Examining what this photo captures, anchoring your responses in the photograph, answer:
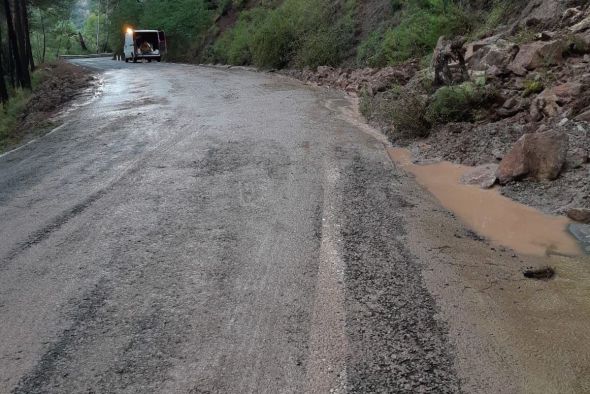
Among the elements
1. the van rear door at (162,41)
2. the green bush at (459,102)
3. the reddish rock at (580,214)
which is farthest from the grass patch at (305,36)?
the reddish rock at (580,214)

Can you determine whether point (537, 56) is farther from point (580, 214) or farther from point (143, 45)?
point (143, 45)

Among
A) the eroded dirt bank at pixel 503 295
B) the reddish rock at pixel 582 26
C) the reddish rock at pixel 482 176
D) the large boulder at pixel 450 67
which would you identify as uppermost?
the reddish rock at pixel 582 26

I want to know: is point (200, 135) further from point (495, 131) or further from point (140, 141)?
point (495, 131)

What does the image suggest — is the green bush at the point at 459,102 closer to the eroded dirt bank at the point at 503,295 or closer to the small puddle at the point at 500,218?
the small puddle at the point at 500,218

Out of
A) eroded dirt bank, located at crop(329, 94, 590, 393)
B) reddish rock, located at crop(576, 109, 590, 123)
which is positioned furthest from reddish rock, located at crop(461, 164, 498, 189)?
reddish rock, located at crop(576, 109, 590, 123)

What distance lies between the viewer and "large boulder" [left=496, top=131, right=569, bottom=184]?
6.68 meters

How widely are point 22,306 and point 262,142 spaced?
5.55 m

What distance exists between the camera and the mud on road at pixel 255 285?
3.43m

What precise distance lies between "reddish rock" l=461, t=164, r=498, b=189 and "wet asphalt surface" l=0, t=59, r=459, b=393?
34.7 inches

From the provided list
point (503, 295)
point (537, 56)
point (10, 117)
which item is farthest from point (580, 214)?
point (10, 117)

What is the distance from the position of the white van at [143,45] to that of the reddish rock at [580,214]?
136ft

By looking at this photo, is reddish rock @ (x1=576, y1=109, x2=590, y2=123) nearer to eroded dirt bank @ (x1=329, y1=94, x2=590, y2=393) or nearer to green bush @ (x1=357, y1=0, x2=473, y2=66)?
eroded dirt bank @ (x1=329, y1=94, x2=590, y2=393)

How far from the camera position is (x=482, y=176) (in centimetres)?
725

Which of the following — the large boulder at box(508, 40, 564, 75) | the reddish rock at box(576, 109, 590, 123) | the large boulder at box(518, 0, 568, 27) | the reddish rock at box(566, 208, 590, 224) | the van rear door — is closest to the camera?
the reddish rock at box(566, 208, 590, 224)
